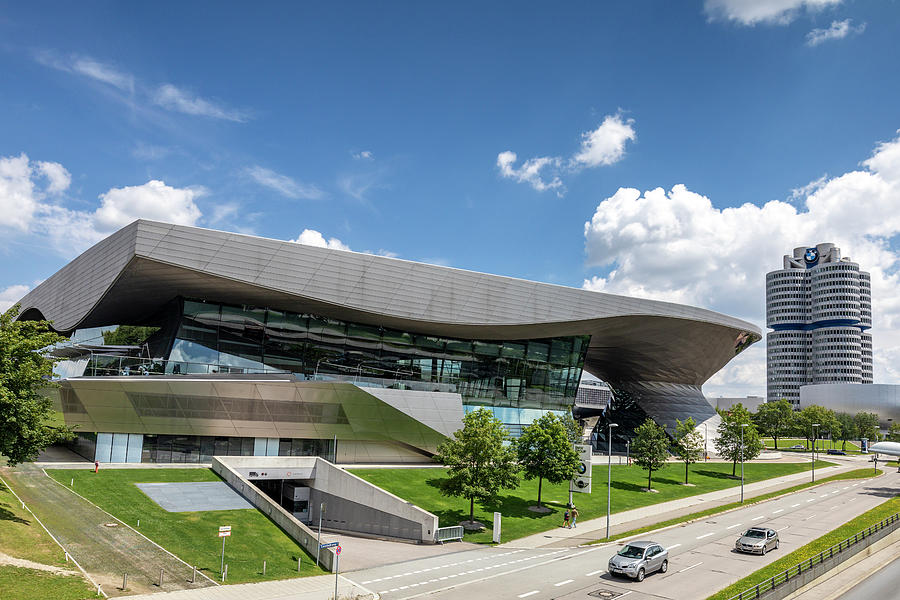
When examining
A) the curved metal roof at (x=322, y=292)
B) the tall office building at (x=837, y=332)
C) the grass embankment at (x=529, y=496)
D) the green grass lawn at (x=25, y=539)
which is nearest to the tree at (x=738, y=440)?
the grass embankment at (x=529, y=496)

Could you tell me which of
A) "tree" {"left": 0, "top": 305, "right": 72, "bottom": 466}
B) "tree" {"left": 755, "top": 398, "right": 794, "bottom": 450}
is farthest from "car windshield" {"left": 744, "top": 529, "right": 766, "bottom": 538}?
"tree" {"left": 755, "top": 398, "right": 794, "bottom": 450}

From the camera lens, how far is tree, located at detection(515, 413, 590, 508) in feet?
128

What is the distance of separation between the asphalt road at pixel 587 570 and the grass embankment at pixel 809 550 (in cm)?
90

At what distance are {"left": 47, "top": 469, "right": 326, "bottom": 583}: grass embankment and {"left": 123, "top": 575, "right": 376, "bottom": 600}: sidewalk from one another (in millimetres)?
756

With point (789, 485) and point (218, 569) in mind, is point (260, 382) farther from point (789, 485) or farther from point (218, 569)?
point (789, 485)

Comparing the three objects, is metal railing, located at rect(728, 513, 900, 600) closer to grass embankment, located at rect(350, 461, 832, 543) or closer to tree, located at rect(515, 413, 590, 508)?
grass embankment, located at rect(350, 461, 832, 543)

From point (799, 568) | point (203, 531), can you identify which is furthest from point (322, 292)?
point (799, 568)

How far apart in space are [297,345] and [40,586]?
30290 mm

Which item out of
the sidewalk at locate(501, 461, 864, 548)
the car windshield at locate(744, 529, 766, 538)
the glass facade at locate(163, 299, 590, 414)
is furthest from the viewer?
the glass facade at locate(163, 299, 590, 414)

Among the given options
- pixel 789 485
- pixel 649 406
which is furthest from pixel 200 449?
pixel 649 406

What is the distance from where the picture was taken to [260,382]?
40.0 meters

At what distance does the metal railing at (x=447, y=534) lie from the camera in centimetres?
3212

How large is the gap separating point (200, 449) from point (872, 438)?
132874 millimetres

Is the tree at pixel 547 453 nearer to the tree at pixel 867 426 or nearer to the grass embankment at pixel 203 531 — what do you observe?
the grass embankment at pixel 203 531
